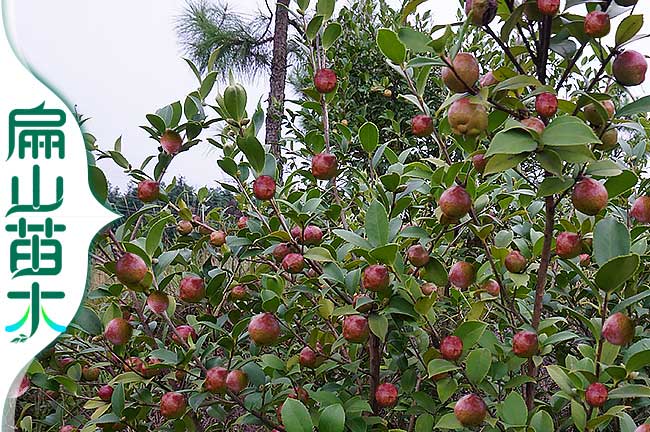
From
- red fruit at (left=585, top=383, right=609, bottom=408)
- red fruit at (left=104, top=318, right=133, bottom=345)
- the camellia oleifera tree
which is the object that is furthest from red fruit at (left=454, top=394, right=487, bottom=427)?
red fruit at (left=104, top=318, right=133, bottom=345)

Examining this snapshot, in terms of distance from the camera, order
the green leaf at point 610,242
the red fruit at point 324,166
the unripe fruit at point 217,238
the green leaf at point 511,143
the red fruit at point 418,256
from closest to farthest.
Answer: the green leaf at point 511,143 < the green leaf at point 610,242 < the red fruit at point 418,256 < the red fruit at point 324,166 < the unripe fruit at point 217,238

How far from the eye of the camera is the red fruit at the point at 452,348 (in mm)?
686

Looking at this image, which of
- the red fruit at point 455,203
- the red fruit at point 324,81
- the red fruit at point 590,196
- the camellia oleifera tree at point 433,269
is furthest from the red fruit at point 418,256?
the red fruit at point 324,81

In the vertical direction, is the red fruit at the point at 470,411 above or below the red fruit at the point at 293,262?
below

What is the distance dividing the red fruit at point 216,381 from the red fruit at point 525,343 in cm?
37

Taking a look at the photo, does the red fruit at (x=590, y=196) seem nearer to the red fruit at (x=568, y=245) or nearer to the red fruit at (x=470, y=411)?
the red fruit at (x=568, y=245)

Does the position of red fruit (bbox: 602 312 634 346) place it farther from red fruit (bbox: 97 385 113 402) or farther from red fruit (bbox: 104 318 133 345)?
red fruit (bbox: 97 385 113 402)

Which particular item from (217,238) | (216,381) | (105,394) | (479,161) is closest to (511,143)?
(479,161)

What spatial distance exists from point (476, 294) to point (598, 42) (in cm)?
44

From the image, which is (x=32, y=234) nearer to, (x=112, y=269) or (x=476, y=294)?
(x=112, y=269)

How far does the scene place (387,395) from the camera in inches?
30.7

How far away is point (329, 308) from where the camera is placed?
33.5 inches

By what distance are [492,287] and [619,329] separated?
0.89 feet

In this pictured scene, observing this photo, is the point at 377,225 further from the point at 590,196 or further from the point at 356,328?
the point at 590,196
